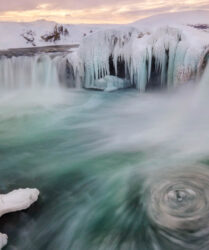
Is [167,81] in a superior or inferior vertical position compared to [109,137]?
superior

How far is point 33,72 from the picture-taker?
30.5 ft

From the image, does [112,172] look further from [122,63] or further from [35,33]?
[35,33]

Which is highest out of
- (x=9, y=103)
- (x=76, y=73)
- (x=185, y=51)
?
(x=185, y=51)

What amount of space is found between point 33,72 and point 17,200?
666cm

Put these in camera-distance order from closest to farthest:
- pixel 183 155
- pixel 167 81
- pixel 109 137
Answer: pixel 183 155
pixel 109 137
pixel 167 81

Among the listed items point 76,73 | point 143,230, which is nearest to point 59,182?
point 143,230

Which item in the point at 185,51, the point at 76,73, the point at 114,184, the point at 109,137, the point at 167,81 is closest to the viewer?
the point at 114,184

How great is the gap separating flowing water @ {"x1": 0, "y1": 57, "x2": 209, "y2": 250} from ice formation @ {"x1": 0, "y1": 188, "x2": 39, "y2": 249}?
0.08 meters

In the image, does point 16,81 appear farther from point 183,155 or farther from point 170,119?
point 183,155

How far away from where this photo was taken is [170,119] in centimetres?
614

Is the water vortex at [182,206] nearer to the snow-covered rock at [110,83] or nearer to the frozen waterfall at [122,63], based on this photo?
the frozen waterfall at [122,63]

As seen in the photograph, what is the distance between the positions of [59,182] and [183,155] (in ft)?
6.48

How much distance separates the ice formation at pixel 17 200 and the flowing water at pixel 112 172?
0.27 feet

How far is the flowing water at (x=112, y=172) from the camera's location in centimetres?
295
